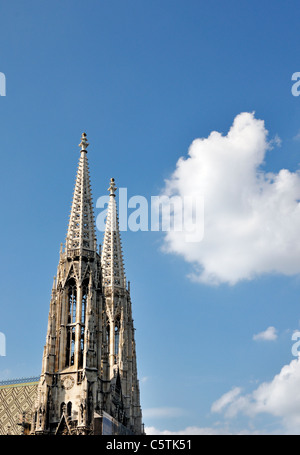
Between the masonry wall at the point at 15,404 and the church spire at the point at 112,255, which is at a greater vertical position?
the church spire at the point at 112,255

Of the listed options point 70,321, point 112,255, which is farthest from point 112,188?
point 70,321

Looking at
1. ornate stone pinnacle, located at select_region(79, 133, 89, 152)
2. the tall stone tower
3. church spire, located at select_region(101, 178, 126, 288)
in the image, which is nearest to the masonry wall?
the tall stone tower

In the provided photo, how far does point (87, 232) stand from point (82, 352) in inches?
551

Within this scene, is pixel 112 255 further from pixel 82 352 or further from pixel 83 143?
pixel 82 352

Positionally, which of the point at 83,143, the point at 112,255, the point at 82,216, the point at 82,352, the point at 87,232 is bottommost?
the point at 82,352

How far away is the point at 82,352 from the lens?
197ft

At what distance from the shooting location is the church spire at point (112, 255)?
83.1 meters

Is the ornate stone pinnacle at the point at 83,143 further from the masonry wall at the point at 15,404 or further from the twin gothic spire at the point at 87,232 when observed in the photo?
the masonry wall at the point at 15,404

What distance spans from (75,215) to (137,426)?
31.2m

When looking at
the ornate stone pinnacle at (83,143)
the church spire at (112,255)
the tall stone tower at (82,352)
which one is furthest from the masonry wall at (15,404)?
the ornate stone pinnacle at (83,143)

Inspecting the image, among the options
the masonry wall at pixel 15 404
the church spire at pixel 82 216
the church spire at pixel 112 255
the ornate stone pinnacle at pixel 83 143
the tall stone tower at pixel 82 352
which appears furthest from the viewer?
the church spire at pixel 112 255

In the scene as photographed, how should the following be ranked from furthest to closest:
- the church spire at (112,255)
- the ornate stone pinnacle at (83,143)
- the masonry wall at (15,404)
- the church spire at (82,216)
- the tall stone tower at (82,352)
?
the church spire at (112,255) → the ornate stone pinnacle at (83,143) → the church spire at (82,216) → the masonry wall at (15,404) → the tall stone tower at (82,352)
